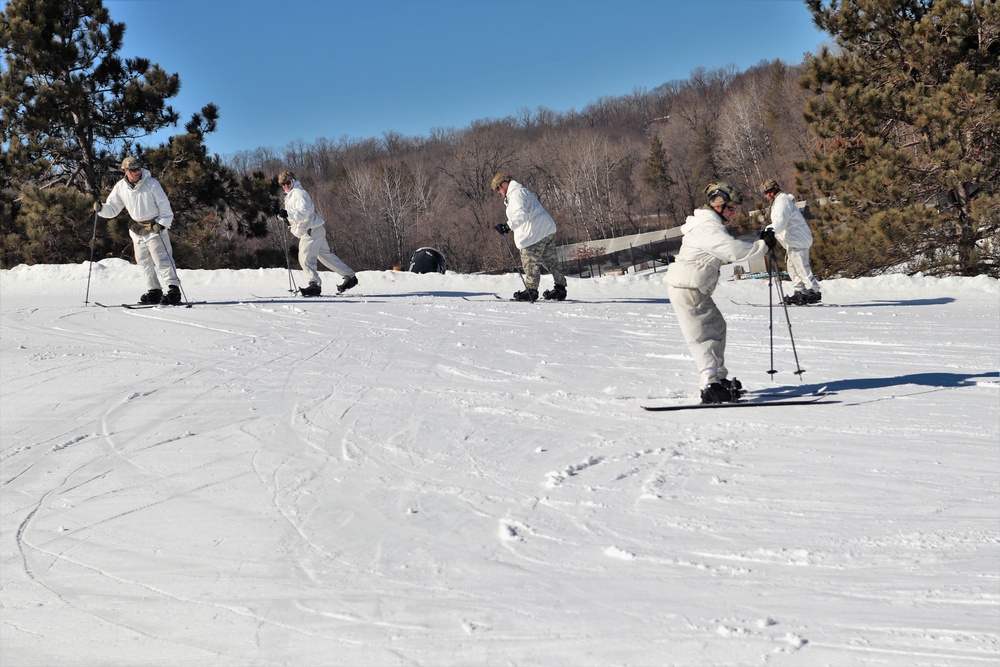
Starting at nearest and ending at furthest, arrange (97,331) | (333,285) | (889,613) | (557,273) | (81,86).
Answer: (889,613)
(97,331)
(557,273)
(333,285)
(81,86)

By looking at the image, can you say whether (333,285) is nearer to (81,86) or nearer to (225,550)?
(225,550)

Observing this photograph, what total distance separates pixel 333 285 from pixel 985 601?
13.8 metres

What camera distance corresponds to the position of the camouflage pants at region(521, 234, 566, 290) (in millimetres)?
12727

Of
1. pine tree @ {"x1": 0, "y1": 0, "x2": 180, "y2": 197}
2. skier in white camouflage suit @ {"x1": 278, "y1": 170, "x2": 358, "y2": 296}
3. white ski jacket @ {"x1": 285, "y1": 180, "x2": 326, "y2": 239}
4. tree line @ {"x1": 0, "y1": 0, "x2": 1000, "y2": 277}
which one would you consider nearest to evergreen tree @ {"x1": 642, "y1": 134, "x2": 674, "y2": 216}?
tree line @ {"x1": 0, "y1": 0, "x2": 1000, "y2": 277}

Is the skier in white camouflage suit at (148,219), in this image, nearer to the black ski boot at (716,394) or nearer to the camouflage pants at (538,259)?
the camouflage pants at (538,259)

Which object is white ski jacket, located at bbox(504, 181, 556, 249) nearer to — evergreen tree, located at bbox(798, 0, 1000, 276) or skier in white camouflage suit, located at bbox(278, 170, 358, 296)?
skier in white camouflage suit, located at bbox(278, 170, 358, 296)

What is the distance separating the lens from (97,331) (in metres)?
10.6

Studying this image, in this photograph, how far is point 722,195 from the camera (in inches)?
260

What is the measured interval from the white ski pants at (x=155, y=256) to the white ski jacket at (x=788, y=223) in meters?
8.39

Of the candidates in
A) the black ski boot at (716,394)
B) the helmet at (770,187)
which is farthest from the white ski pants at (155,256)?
the helmet at (770,187)

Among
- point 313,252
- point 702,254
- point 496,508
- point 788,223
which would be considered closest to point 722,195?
point 702,254

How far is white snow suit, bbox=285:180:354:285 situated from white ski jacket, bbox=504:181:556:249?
2870 millimetres

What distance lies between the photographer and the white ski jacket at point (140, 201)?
11.3 meters

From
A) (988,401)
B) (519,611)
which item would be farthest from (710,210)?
(519,611)
